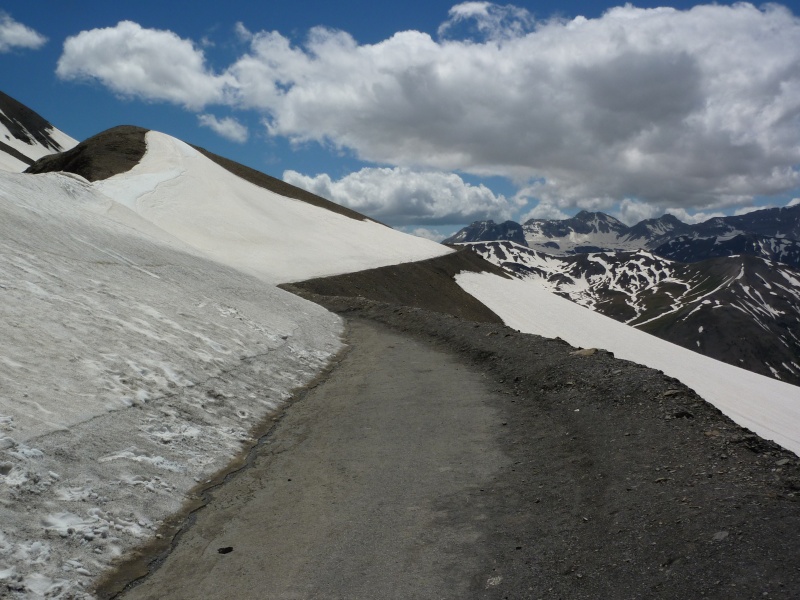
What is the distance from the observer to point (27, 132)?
17375 centimetres

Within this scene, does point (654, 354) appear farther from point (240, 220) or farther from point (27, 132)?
point (27, 132)

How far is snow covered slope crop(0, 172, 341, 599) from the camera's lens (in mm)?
7742

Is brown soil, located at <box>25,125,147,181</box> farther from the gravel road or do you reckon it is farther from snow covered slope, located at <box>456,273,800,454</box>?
the gravel road

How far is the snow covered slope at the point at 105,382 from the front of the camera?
7.74 meters

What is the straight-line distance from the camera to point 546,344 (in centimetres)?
2042

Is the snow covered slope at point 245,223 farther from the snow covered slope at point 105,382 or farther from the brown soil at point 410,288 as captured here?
the snow covered slope at point 105,382

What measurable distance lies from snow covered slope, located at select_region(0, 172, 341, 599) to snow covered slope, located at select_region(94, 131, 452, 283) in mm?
17285

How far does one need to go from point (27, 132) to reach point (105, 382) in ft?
649

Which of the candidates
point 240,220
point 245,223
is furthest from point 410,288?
point 240,220

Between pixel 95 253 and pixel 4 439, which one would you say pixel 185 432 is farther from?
pixel 95 253

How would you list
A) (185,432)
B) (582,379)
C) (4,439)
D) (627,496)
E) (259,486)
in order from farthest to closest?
(582,379)
(185,432)
(259,486)
(627,496)
(4,439)

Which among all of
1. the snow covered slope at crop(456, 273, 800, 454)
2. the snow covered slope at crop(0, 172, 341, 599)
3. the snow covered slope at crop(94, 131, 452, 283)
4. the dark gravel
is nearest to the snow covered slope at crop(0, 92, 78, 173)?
the snow covered slope at crop(94, 131, 452, 283)

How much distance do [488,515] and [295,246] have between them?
4425cm

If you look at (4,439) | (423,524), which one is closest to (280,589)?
(423,524)
